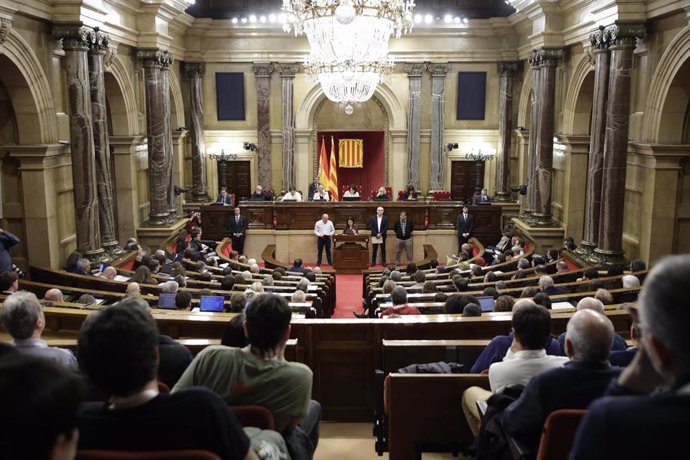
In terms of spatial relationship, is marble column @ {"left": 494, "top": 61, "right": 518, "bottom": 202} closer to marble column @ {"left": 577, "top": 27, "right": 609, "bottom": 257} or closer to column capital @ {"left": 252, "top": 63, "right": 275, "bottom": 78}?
marble column @ {"left": 577, "top": 27, "right": 609, "bottom": 257}

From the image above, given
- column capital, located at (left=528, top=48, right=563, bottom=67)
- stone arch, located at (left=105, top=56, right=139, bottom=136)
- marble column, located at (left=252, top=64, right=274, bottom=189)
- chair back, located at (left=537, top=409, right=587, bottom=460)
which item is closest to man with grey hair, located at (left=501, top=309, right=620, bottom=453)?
chair back, located at (left=537, top=409, right=587, bottom=460)

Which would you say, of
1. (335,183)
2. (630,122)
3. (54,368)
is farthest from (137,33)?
(54,368)

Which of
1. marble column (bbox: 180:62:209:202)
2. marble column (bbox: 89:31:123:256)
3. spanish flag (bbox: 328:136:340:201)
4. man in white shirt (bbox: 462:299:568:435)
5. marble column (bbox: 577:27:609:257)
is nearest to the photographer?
man in white shirt (bbox: 462:299:568:435)

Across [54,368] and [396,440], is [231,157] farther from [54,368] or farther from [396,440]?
[54,368]

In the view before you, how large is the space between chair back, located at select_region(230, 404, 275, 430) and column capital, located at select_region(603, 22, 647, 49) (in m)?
10.1

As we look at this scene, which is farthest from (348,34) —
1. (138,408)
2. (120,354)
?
(138,408)

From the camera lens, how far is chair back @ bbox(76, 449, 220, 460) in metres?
2.22

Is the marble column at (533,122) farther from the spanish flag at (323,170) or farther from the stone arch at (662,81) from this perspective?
the spanish flag at (323,170)

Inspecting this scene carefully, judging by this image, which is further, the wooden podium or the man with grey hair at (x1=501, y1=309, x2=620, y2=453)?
the wooden podium

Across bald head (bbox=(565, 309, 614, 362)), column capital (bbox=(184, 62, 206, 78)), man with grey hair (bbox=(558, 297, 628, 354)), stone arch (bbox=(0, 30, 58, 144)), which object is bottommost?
man with grey hair (bbox=(558, 297, 628, 354))

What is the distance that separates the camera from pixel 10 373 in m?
1.76

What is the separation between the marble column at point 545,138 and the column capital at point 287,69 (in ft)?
23.8

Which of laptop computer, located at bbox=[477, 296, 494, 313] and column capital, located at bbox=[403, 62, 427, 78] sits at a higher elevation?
column capital, located at bbox=[403, 62, 427, 78]

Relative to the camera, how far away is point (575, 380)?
116 inches
